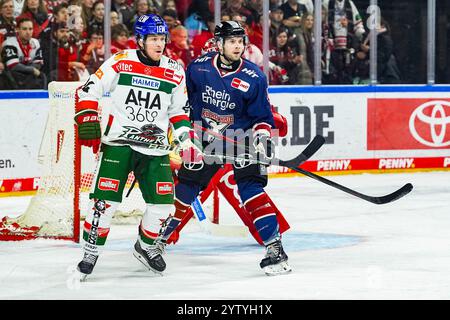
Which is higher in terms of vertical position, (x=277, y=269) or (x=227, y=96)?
(x=227, y=96)

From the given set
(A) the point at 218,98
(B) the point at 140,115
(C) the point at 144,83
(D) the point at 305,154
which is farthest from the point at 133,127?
(D) the point at 305,154

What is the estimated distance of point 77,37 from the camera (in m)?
10.1

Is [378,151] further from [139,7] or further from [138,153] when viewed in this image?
[138,153]

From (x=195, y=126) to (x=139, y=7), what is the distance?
408 cm

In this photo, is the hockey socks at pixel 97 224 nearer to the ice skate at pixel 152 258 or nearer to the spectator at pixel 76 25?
the ice skate at pixel 152 258

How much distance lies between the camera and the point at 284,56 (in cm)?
1145

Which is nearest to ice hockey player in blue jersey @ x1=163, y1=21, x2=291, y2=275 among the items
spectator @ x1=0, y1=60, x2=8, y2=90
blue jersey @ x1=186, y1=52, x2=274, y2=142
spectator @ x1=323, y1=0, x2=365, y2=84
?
blue jersey @ x1=186, y1=52, x2=274, y2=142

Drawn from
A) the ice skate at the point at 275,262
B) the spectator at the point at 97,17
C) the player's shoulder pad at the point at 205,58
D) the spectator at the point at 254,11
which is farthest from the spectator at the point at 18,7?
the ice skate at the point at 275,262

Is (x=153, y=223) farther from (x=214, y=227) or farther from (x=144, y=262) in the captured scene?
(x=214, y=227)

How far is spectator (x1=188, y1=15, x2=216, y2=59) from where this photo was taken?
35.6 feet

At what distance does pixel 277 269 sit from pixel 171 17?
16.2 ft

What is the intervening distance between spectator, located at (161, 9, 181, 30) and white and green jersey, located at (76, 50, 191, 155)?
183 inches

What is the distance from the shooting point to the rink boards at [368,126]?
11266mm
